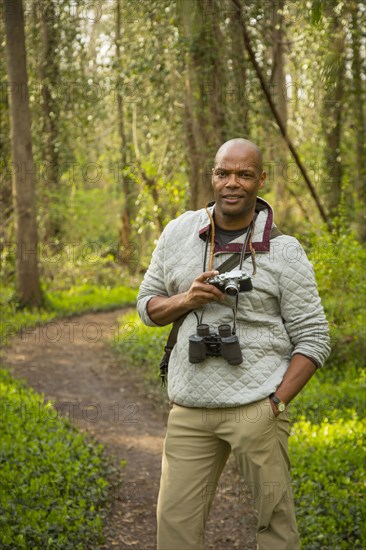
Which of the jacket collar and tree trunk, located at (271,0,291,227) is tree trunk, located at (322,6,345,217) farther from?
the jacket collar

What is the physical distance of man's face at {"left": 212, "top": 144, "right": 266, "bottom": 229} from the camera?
10.1 ft

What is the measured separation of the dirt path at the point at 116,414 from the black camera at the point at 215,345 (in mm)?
2327

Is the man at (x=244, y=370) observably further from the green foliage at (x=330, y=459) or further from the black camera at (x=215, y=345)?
the green foliage at (x=330, y=459)

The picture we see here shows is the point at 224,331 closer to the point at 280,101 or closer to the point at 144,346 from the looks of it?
the point at 144,346

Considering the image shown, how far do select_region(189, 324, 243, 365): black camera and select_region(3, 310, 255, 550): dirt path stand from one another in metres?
2.33

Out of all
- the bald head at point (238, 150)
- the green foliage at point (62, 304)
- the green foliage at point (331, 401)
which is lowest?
the green foliage at point (62, 304)

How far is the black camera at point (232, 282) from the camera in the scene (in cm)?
283

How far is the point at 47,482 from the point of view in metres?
5.04

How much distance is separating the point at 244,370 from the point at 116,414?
16.5 feet

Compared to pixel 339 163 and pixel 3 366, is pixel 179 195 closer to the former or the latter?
pixel 339 163

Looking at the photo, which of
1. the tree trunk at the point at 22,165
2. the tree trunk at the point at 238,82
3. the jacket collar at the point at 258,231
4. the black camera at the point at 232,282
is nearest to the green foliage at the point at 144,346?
the tree trunk at the point at 22,165

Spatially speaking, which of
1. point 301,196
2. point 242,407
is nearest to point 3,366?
point 242,407

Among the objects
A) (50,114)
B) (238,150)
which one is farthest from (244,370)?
(50,114)

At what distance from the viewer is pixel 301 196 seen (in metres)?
18.1
